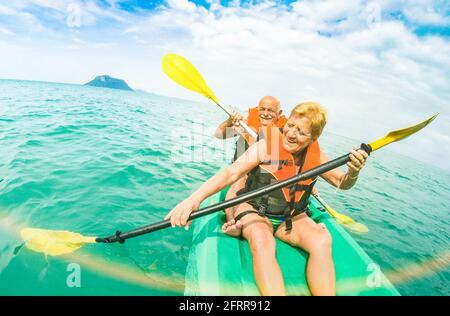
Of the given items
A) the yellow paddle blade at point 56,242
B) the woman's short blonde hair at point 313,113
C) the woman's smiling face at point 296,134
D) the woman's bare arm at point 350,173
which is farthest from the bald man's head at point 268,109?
the yellow paddle blade at point 56,242

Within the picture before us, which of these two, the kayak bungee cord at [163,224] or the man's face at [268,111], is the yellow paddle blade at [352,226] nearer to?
the man's face at [268,111]

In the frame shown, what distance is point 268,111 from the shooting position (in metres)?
4.94

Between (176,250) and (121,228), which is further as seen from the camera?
(121,228)

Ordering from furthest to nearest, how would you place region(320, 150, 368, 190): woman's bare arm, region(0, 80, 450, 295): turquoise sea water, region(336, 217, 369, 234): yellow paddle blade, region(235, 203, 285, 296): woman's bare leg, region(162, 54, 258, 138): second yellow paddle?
region(336, 217, 369, 234): yellow paddle blade → region(162, 54, 258, 138): second yellow paddle → region(0, 80, 450, 295): turquoise sea water → region(320, 150, 368, 190): woman's bare arm → region(235, 203, 285, 296): woman's bare leg

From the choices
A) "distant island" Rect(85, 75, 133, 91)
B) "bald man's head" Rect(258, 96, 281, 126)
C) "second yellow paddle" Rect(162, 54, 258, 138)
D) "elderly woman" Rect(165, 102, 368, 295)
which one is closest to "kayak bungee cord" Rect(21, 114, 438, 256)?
"elderly woman" Rect(165, 102, 368, 295)

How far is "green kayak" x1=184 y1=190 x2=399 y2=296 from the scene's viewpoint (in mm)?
2398

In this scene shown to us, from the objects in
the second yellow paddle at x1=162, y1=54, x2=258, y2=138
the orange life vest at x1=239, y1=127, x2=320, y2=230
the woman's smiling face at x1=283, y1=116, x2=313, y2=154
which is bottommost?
the orange life vest at x1=239, y1=127, x2=320, y2=230

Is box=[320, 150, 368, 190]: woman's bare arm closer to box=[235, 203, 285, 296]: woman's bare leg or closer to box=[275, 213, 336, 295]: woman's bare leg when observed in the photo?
box=[275, 213, 336, 295]: woman's bare leg

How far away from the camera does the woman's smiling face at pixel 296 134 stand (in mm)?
2717

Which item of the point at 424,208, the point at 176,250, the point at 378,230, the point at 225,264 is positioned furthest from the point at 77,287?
the point at 424,208

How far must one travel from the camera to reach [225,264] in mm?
2598

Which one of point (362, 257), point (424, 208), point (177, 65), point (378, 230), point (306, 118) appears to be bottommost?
point (424, 208)
